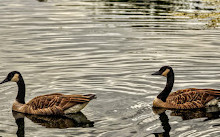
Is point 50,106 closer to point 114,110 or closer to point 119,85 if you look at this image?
point 114,110

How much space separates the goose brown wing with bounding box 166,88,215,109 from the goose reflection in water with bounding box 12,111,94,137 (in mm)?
2891

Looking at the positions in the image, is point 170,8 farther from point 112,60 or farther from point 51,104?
point 51,104

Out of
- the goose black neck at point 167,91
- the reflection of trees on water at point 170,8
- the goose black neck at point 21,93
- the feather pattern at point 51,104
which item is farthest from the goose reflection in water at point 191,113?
the reflection of trees on water at point 170,8

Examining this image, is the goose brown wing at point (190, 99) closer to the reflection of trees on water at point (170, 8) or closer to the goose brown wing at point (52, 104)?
the goose brown wing at point (52, 104)

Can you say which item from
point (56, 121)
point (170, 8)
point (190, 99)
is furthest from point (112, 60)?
point (170, 8)

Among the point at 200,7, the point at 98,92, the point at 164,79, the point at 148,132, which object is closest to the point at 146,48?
the point at 164,79

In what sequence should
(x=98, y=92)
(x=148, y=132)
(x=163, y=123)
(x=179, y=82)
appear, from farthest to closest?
(x=179, y=82), (x=98, y=92), (x=163, y=123), (x=148, y=132)

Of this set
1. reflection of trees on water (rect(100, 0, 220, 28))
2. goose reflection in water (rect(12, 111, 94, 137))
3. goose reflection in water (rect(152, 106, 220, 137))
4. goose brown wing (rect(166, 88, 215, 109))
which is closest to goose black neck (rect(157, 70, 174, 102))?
goose brown wing (rect(166, 88, 215, 109))

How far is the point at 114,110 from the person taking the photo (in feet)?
46.4

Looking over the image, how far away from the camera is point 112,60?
20.9 meters

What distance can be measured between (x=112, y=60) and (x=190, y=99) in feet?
21.9

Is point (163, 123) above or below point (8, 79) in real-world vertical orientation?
below

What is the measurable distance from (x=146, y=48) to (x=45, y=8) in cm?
1646

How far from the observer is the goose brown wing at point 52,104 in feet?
46.4
